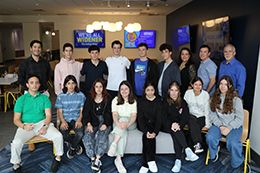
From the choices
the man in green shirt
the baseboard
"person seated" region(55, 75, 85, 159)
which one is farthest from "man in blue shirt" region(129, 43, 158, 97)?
the baseboard

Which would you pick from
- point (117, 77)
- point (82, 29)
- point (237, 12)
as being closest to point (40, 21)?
point (82, 29)

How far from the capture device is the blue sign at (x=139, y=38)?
963cm

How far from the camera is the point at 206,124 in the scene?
3.08m

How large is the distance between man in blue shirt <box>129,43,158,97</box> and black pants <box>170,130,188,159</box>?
0.82 meters

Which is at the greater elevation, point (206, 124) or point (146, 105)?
point (146, 105)

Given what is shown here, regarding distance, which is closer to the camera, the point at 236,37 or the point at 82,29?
the point at 236,37

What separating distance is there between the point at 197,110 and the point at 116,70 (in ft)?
4.37

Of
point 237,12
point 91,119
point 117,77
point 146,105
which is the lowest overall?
point 91,119

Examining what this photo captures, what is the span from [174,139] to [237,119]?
0.82m

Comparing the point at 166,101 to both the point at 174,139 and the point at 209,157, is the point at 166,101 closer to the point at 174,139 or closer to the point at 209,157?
the point at 174,139

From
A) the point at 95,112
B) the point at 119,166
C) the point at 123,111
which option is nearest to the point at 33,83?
the point at 95,112

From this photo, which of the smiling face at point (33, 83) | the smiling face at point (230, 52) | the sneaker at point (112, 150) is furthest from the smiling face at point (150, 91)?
the smiling face at point (33, 83)

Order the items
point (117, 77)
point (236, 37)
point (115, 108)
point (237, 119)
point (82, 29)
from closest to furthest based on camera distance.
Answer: point (237, 119)
point (115, 108)
point (117, 77)
point (236, 37)
point (82, 29)

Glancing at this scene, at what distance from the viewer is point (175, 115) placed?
3084mm
